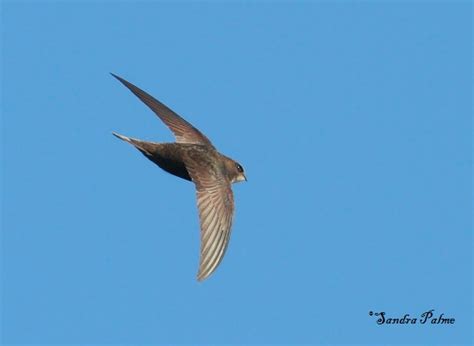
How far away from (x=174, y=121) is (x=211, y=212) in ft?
8.59

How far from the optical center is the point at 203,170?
10.7 m

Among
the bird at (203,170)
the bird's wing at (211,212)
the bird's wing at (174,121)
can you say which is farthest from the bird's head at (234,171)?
the bird's wing at (211,212)

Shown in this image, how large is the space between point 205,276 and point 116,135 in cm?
274

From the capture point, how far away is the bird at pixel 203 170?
31.3ft

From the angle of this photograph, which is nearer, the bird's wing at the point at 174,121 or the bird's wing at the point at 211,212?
the bird's wing at the point at 211,212

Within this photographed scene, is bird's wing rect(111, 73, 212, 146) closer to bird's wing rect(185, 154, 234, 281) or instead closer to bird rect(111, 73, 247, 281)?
bird rect(111, 73, 247, 281)

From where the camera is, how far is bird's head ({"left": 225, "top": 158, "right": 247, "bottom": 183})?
1173 cm

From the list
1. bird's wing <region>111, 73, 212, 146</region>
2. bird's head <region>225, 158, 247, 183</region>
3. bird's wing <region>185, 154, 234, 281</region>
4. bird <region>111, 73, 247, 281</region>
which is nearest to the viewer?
bird's wing <region>185, 154, 234, 281</region>

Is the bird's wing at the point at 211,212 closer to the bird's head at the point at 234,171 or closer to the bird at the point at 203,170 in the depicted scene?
the bird at the point at 203,170

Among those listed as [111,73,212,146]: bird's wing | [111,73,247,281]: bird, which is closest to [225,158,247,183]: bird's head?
[111,73,247,281]: bird

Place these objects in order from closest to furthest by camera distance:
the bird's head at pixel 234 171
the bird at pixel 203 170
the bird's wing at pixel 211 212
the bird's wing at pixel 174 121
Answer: the bird's wing at pixel 211 212 < the bird at pixel 203 170 < the bird's head at pixel 234 171 < the bird's wing at pixel 174 121

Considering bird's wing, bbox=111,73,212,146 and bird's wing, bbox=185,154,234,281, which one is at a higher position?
bird's wing, bbox=111,73,212,146

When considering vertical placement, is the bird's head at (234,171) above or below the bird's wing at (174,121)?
below

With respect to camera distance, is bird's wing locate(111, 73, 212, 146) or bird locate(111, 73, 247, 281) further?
bird's wing locate(111, 73, 212, 146)
